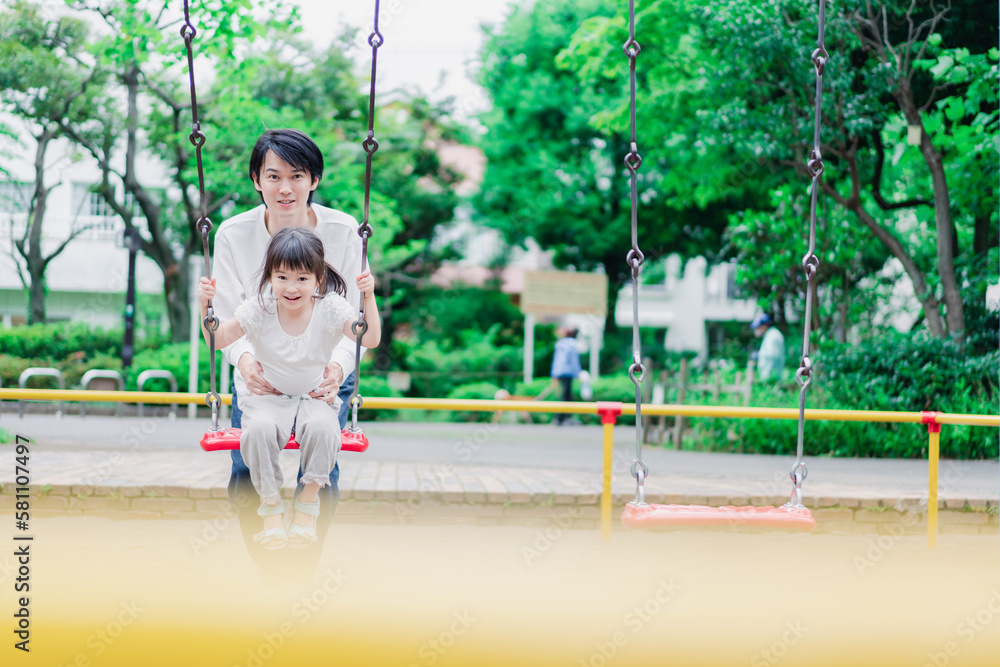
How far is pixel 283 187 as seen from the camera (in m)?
2.94

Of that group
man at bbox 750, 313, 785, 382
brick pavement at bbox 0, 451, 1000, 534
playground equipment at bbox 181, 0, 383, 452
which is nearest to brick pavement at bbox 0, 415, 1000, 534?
brick pavement at bbox 0, 451, 1000, 534

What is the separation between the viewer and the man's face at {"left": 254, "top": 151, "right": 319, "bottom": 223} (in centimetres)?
293

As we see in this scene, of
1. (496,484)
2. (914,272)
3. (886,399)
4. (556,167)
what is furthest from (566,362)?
(496,484)

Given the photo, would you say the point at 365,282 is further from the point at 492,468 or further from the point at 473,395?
the point at 473,395

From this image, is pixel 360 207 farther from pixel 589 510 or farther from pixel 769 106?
pixel 589 510

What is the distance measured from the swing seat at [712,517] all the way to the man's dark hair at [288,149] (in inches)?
56.0

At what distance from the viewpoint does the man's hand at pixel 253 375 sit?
113 inches

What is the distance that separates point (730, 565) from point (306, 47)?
42.7ft

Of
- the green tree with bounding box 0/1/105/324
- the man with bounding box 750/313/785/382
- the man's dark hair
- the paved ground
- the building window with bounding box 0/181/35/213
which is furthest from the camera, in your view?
the building window with bounding box 0/181/35/213

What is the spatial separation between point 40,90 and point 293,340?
1298 cm

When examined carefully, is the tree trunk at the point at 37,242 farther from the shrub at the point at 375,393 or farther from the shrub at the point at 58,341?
the shrub at the point at 375,393

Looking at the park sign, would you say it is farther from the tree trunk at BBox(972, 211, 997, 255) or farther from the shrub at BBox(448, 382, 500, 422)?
the tree trunk at BBox(972, 211, 997, 255)

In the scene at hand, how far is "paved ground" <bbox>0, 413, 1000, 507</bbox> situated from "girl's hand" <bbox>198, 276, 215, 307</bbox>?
9.95 feet

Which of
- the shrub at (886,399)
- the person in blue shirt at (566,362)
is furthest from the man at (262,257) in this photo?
the person in blue shirt at (566,362)
